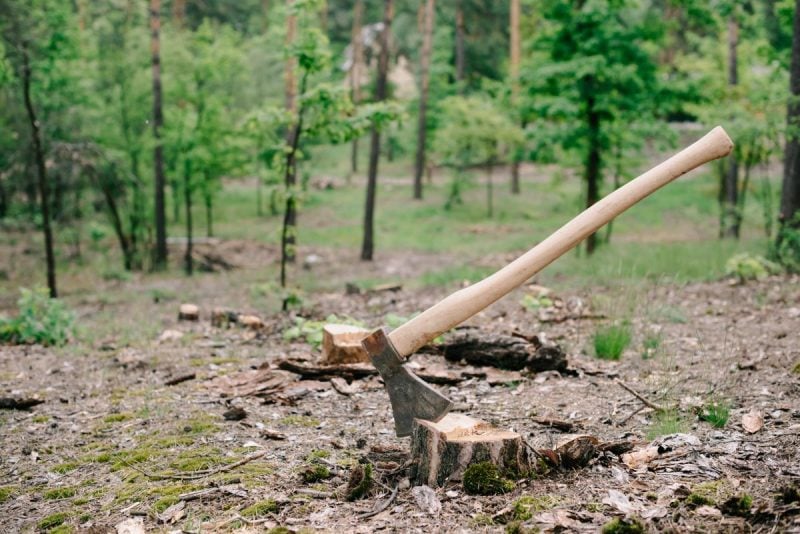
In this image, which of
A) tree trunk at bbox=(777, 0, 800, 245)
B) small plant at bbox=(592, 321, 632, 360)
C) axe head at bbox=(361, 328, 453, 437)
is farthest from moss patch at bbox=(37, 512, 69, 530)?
tree trunk at bbox=(777, 0, 800, 245)

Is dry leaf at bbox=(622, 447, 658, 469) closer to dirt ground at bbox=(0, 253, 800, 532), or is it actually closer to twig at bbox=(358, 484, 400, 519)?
dirt ground at bbox=(0, 253, 800, 532)

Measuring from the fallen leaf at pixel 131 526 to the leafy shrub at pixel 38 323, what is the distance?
17.6 feet

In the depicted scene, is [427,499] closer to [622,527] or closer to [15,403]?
[622,527]

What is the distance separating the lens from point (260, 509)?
3301 mm

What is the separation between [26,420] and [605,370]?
14.4 ft

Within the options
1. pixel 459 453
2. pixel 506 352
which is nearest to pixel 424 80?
pixel 506 352

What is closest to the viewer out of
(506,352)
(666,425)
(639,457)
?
(639,457)

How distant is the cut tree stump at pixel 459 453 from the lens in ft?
11.1

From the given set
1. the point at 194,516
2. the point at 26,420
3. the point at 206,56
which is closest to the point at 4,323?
the point at 26,420

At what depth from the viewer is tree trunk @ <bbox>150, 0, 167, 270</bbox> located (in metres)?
17.6

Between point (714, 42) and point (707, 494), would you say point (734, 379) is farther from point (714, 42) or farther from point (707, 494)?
point (714, 42)

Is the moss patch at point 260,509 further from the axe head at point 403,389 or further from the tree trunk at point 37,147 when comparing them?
the tree trunk at point 37,147

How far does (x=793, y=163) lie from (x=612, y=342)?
722cm

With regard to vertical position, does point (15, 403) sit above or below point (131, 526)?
below
